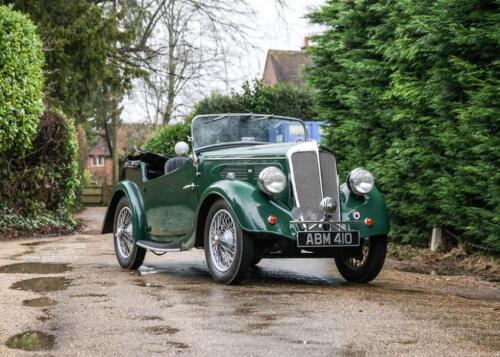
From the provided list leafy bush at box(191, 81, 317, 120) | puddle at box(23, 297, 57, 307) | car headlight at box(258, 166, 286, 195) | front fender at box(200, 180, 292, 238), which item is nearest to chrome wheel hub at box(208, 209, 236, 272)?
front fender at box(200, 180, 292, 238)

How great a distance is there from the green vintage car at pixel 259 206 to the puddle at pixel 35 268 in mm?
868

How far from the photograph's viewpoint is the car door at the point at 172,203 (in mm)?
8617

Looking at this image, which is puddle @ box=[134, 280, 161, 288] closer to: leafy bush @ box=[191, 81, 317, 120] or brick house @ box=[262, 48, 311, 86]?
leafy bush @ box=[191, 81, 317, 120]

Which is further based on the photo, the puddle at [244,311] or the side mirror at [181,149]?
the side mirror at [181,149]

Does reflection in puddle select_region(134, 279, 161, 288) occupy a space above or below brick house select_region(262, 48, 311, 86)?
below

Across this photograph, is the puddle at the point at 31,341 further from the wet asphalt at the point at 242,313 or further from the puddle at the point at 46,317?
the puddle at the point at 46,317

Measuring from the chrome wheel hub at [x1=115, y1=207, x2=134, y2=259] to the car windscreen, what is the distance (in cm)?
135

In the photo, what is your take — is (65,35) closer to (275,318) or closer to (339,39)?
(339,39)

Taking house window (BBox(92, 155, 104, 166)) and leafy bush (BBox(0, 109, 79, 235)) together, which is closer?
leafy bush (BBox(0, 109, 79, 235))

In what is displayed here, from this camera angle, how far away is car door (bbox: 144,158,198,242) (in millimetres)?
8617

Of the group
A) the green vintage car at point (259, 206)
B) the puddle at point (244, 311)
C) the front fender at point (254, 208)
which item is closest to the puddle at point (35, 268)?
the green vintage car at point (259, 206)

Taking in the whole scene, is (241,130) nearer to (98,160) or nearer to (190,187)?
(190,187)

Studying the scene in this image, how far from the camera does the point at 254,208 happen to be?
7496 mm

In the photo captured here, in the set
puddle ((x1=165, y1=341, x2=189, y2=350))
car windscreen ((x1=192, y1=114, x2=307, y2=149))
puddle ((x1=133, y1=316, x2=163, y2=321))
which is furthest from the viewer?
car windscreen ((x1=192, y1=114, x2=307, y2=149))
